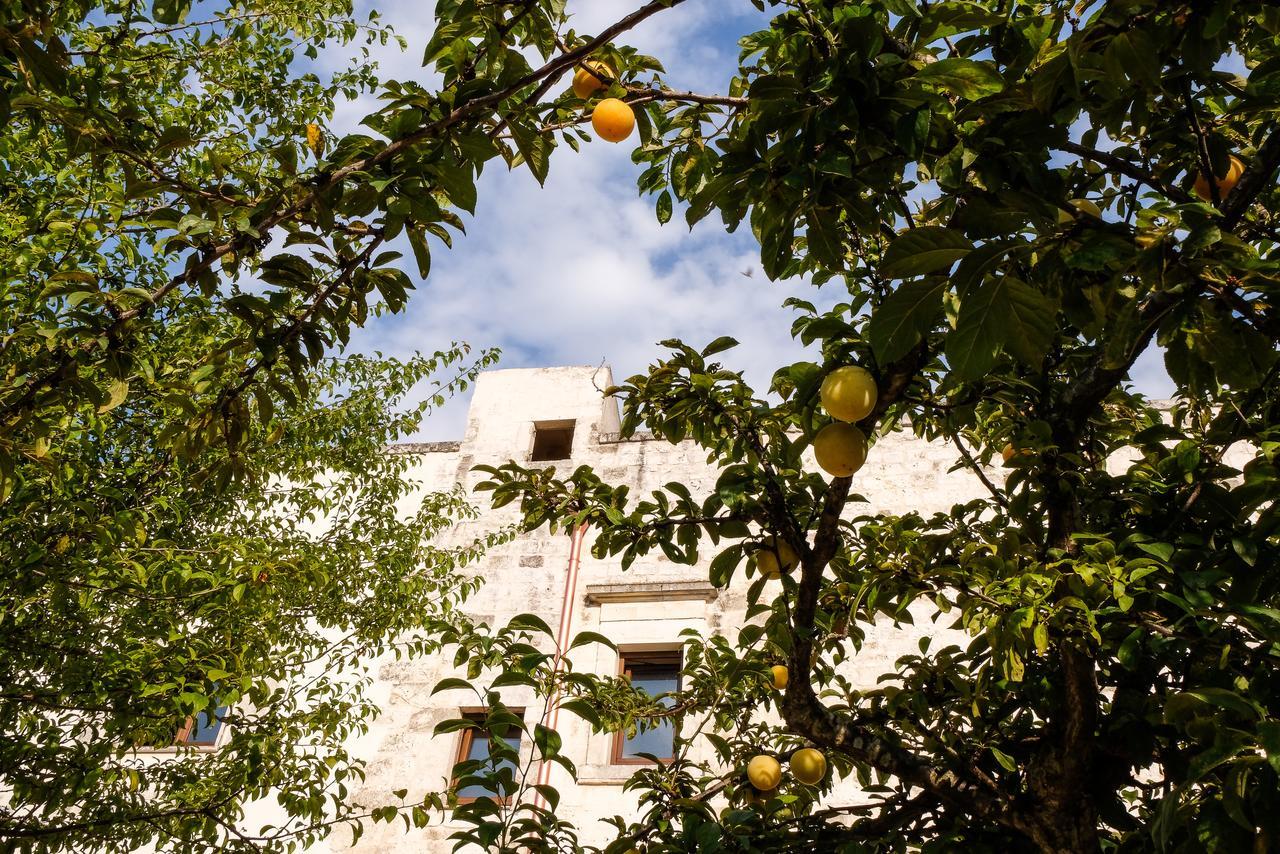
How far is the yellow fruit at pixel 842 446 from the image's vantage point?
245 centimetres

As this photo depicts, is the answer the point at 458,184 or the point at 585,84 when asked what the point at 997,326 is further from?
the point at 585,84

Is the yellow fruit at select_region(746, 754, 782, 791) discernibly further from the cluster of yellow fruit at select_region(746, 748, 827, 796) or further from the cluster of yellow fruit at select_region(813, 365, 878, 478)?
the cluster of yellow fruit at select_region(813, 365, 878, 478)

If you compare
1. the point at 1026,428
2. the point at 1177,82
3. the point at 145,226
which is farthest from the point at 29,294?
the point at 1177,82

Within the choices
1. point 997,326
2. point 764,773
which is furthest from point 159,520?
point 997,326

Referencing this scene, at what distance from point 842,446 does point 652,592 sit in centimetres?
673

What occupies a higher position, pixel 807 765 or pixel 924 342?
pixel 924 342

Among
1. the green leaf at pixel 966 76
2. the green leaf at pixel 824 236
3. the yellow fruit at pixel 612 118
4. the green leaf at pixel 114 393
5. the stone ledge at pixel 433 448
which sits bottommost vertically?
the green leaf at pixel 114 393

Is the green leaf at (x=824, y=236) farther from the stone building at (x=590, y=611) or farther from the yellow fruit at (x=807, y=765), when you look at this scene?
the stone building at (x=590, y=611)

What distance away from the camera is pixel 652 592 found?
8.98 meters

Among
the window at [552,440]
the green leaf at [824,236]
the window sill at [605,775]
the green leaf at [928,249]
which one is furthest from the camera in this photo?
the window at [552,440]

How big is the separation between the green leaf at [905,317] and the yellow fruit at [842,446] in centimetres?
78

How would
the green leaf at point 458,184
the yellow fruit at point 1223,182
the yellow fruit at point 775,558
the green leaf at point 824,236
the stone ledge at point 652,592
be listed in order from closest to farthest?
the green leaf at point 458,184 < the green leaf at point 824,236 < the yellow fruit at point 1223,182 < the yellow fruit at point 775,558 < the stone ledge at point 652,592

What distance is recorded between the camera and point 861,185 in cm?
195

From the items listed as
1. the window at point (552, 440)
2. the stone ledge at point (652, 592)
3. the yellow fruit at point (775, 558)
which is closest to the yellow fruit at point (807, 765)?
the yellow fruit at point (775, 558)
